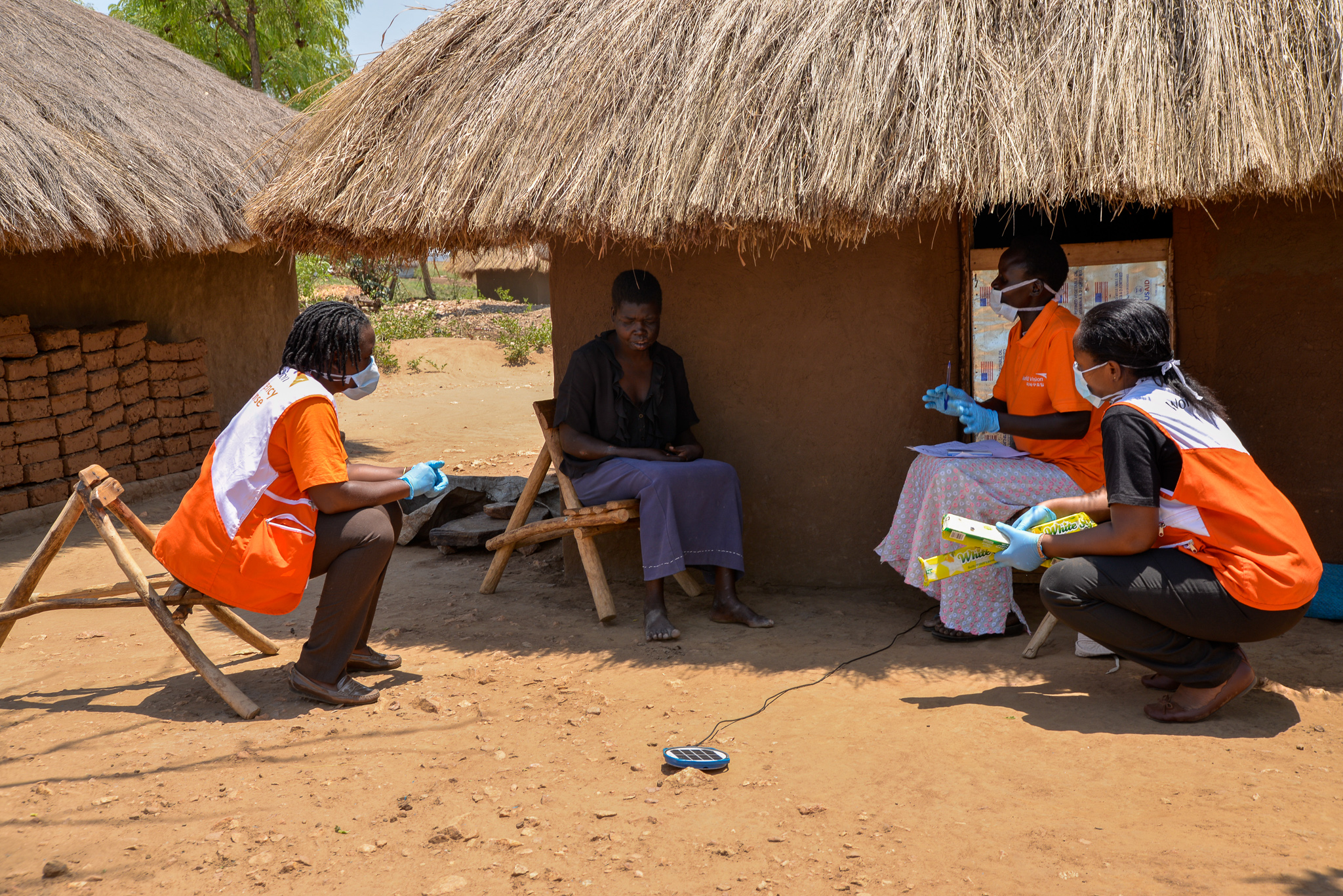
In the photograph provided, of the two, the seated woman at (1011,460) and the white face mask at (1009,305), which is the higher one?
the white face mask at (1009,305)

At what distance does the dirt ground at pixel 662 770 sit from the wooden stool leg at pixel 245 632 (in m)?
0.07

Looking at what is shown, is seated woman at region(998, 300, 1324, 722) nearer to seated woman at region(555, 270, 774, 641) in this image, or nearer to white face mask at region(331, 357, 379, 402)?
seated woman at region(555, 270, 774, 641)

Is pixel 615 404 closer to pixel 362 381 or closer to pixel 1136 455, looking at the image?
pixel 362 381

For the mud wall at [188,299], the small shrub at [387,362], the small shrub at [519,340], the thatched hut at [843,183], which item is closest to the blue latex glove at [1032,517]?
the thatched hut at [843,183]

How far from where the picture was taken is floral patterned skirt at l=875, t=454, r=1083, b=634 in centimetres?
377

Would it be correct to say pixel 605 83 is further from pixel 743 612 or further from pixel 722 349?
pixel 743 612

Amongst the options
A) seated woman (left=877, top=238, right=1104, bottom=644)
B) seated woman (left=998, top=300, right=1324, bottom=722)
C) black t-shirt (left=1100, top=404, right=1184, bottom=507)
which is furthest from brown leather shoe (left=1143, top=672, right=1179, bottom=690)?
black t-shirt (left=1100, top=404, right=1184, bottom=507)

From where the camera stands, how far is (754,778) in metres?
2.84

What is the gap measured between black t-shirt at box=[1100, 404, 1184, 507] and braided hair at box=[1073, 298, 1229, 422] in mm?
172

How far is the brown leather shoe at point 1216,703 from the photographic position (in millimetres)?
3051

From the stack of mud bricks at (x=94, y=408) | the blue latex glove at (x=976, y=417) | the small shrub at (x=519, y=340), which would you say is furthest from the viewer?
the small shrub at (x=519, y=340)

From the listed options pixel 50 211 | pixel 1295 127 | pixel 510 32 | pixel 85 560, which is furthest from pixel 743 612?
pixel 50 211

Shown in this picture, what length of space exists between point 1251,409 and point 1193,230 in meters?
0.81

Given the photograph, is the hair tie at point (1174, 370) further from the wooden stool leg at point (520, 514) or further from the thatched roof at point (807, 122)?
the wooden stool leg at point (520, 514)
